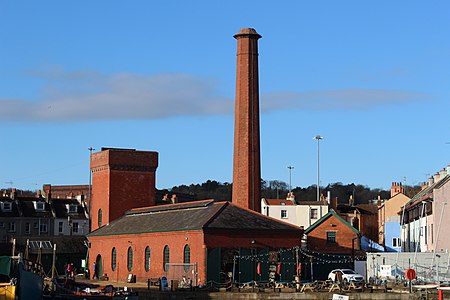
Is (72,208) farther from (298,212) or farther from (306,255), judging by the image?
(306,255)

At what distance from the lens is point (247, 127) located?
255 ft

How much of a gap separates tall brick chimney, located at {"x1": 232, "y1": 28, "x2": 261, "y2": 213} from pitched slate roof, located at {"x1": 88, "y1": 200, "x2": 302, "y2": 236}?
736cm

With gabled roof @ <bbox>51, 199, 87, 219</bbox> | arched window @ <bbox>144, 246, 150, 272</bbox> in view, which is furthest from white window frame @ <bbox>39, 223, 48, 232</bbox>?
arched window @ <bbox>144, 246, 150, 272</bbox>

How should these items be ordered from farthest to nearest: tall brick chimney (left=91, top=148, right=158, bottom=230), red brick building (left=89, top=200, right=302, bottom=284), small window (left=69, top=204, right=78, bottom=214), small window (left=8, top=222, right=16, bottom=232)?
small window (left=69, top=204, right=78, bottom=214) → small window (left=8, top=222, right=16, bottom=232) → tall brick chimney (left=91, top=148, right=158, bottom=230) → red brick building (left=89, top=200, right=302, bottom=284)

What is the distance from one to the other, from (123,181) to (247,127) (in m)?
15.3

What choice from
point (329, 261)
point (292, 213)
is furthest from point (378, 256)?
point (292, 213)

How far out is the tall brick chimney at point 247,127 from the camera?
Result: 252ft

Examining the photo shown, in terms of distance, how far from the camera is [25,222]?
105 meters

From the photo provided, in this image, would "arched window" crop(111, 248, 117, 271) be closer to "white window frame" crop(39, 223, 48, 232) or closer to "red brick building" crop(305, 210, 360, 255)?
"red brick building" crop(305, 210, 360, 255)

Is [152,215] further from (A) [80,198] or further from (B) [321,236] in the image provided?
(A) [80,198]

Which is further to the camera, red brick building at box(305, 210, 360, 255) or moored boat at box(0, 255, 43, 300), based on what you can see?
red brick building at box(305, 210, 360, 255)

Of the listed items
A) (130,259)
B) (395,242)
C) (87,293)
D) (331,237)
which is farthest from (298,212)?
(87,293)

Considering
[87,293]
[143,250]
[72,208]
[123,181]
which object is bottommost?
[87,293]

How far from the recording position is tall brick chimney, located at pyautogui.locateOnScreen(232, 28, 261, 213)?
3024 inches
